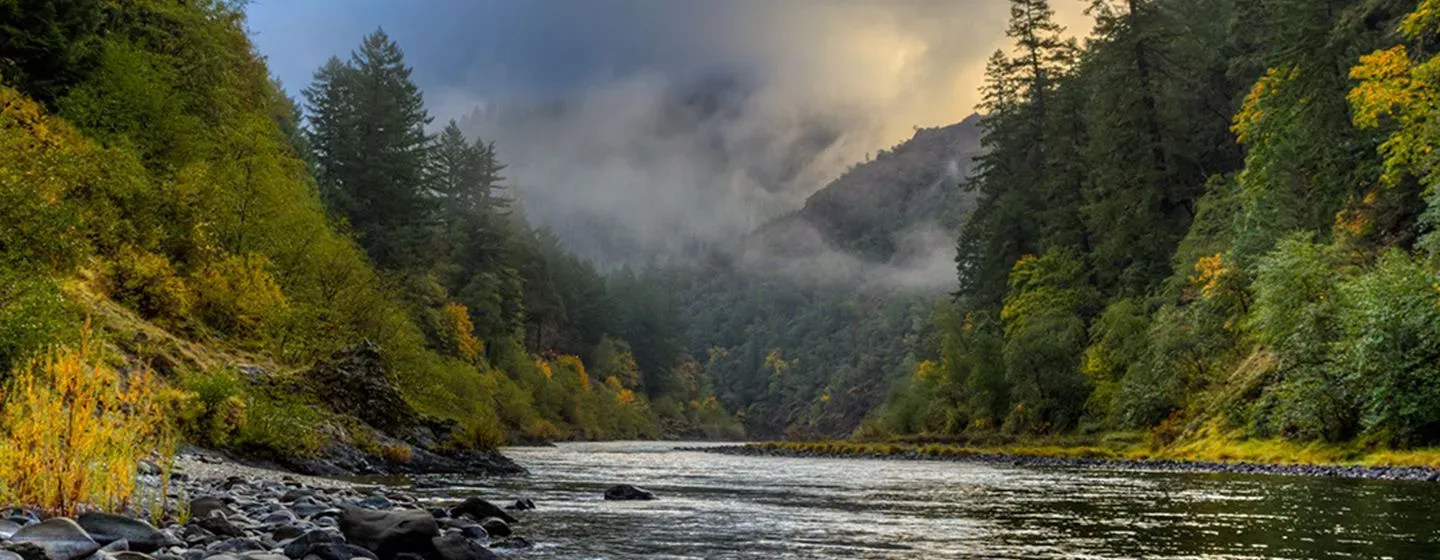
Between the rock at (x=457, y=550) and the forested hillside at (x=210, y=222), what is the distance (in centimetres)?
748

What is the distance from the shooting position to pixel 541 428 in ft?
321

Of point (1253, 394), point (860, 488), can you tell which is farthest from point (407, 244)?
point (1253, 394)

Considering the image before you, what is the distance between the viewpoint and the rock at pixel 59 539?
7.70 meters

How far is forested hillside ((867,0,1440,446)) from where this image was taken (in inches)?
1399

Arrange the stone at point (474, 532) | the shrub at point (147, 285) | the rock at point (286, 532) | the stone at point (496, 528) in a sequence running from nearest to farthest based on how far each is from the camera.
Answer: the rock at point (286, 532) < the stone at point (474, 532) < the stone at point (496, 528) < the shrub at point (147, 285)

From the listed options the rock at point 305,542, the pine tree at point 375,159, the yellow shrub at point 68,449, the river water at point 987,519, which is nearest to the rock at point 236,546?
the rock at point 305,542

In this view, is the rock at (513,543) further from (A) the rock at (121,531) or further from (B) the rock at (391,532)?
(A) the rock at (121,531)

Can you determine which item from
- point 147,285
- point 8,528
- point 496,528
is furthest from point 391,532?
point 147,285

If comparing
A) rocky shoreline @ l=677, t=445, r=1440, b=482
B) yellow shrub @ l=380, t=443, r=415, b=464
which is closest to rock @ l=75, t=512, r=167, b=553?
yellow shrub @ l=380, t=443, r=415, b=464

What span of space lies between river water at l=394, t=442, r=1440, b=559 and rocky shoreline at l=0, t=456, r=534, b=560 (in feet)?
4.00

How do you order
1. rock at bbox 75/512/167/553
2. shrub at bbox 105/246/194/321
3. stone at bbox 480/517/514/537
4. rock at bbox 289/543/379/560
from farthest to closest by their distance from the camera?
shrub at bbox 105/246/194/321 → stone at bbox 480/517/514/537 → rock at bbox 289/543/379/560 → rock at bbox 75/512/167/553

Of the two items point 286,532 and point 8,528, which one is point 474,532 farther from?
point 8,528

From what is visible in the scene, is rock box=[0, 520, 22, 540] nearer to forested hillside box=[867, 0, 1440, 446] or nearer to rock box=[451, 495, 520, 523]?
rock box=[451, 495, 520, 523]

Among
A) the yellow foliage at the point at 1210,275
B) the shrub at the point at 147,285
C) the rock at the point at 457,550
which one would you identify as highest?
the yellow foliage at the point at 1210,275
